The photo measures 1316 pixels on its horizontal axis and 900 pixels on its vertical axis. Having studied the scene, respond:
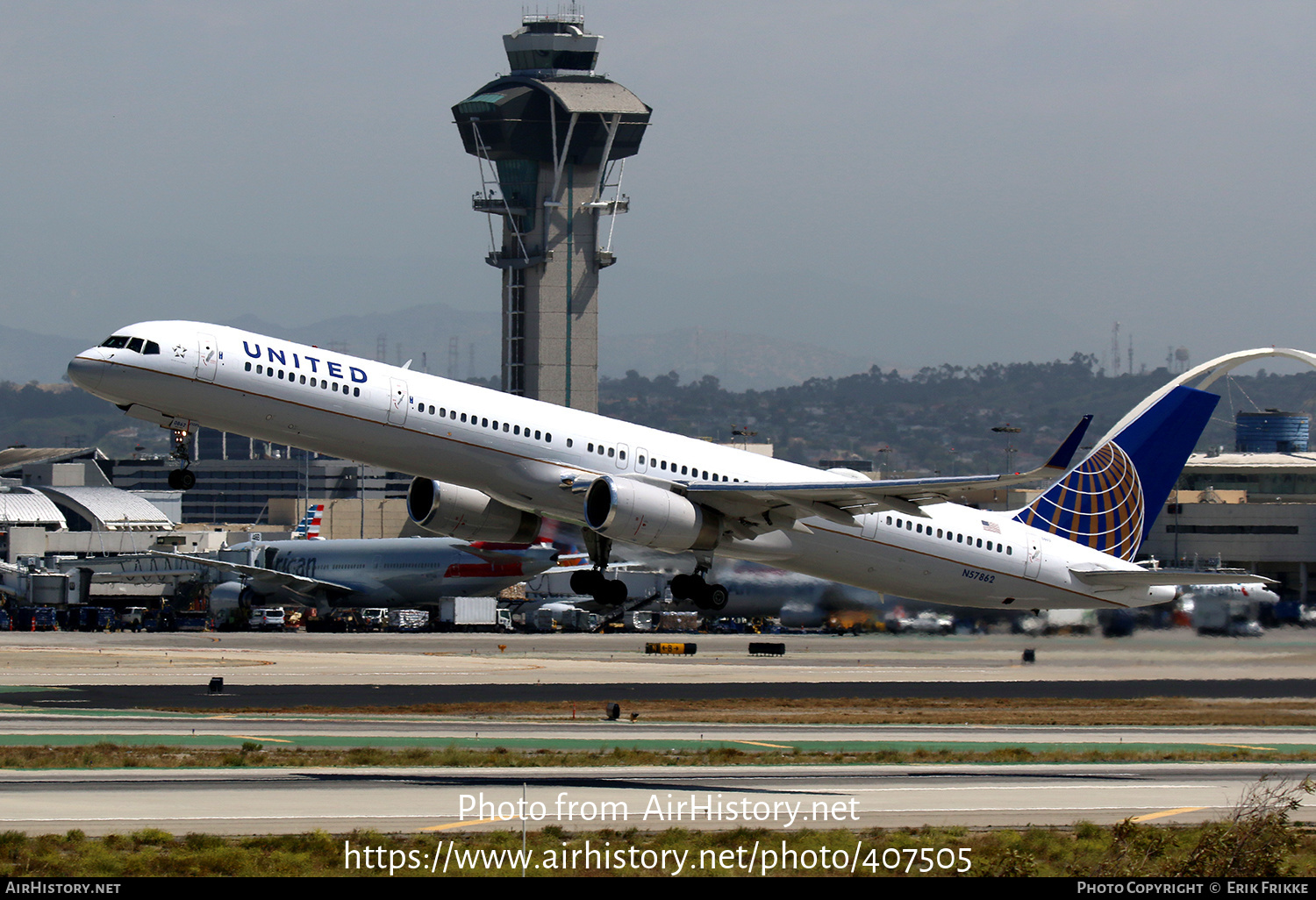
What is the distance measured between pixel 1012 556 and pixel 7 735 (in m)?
31.5

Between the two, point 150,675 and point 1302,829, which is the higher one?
point 1302,829

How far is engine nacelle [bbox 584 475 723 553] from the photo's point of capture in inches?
1558

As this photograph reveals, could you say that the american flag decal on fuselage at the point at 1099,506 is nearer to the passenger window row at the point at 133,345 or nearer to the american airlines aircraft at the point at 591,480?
the american airlines aircraft at the point at 591,480

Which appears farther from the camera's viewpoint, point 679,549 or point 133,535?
point 133,535

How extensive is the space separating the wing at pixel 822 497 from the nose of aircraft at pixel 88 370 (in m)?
15.6

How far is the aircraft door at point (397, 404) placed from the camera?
127ft

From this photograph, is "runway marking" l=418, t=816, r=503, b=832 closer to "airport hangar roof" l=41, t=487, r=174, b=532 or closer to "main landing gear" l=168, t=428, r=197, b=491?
"main landing gear" l=168, t=428, r=197, b=491

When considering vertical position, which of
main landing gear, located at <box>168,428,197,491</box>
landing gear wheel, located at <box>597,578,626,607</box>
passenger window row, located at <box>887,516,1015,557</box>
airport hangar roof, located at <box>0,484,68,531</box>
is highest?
main landing gear, located at <box>168,428,197,491</box>

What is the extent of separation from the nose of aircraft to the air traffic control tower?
15393 cm

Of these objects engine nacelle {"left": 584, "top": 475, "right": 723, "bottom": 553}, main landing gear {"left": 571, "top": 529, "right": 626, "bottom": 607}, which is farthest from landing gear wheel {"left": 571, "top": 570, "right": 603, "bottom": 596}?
engine nacelle {"left": 584, "top": 475, "right": 723, "bottom": 553}

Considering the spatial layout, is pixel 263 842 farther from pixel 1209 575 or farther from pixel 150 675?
pixel 150 675

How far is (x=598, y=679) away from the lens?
68.1 m

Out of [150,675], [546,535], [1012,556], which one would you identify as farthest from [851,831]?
[150,675]

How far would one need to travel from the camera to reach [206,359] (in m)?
37.0
